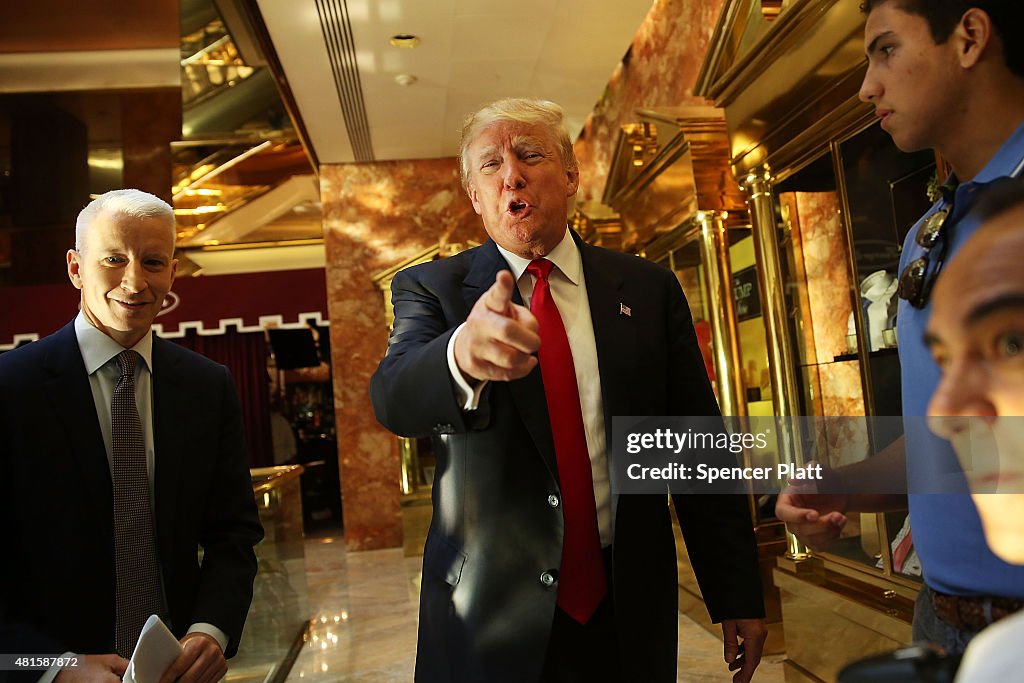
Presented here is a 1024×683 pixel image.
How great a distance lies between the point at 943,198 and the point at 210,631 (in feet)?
4.42

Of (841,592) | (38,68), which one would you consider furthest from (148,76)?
(841,592)

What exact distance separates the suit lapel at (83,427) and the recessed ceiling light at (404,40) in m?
4.44

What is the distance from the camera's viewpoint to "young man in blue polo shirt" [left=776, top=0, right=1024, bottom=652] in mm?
507

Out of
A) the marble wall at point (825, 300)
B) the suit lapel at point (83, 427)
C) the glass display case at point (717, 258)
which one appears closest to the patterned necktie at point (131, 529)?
the suit lapel at point (83, 427)

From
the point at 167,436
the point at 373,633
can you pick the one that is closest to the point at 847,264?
the point at 167,436

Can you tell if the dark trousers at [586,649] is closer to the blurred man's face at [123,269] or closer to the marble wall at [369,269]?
the blurred man's face at [123,269]

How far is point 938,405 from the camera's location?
0.41 meters

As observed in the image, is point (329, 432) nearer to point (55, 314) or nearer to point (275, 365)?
point (275, 365)

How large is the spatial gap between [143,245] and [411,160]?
6900mm

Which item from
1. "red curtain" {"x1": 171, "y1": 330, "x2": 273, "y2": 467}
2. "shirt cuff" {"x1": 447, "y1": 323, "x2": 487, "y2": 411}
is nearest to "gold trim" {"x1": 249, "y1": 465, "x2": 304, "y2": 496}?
"shirt cuff" {"x1": 447, "y1": 323, "x2": 487, "y2": 411}

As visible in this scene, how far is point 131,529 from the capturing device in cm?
139

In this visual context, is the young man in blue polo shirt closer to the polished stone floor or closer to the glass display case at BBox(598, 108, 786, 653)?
the glass display case at BBox(598, 108, 786, 653)

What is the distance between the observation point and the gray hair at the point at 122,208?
1423 millimetres

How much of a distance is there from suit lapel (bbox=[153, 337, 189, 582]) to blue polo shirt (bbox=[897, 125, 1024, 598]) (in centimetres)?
123
